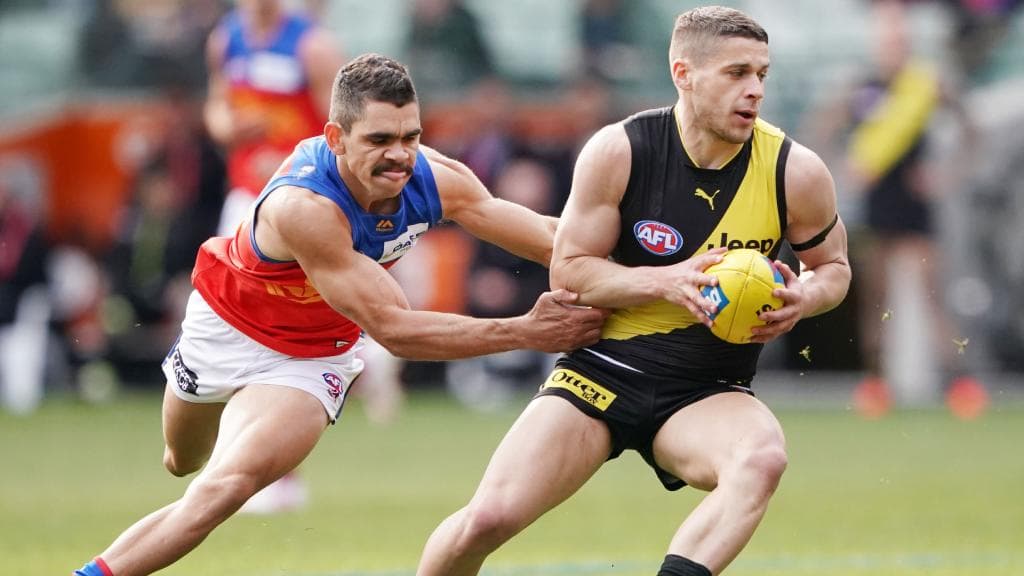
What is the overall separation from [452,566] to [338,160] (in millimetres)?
1683

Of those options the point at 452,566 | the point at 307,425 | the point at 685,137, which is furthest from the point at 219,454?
the point at 685,137

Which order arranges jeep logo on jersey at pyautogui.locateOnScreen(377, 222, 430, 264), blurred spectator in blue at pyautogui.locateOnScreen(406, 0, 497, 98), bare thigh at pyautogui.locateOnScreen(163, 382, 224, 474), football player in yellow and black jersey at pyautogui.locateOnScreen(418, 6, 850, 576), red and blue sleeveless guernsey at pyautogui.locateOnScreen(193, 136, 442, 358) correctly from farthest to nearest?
blurred spectator in blue at pyautogui.locateOnScreen(406, 0, 497, 98)
bare thigh at pyautogui.locateOnScreen(163, 382, 224, 474)
jeep logo on jersey at pyautogui.locateOnScreen(377, 222, 430, 264)
red and blue sleeveless guernsey at pyautogui.locateOnScreen(193, 136, 442, 358)
football player in yellow and black jersey at pyautogui.locateOnScreen(418, 6, 850, 576)

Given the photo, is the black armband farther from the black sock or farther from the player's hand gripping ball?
the black sock

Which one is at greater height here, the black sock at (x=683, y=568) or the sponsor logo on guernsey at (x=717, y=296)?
the sponsor logo on guernsey at (x=717, y=296)

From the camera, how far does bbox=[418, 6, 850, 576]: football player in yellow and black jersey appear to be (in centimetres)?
651

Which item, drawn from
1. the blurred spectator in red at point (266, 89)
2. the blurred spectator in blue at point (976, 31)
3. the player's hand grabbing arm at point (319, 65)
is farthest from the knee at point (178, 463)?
the blurred spectator in blue at point (976, 31)

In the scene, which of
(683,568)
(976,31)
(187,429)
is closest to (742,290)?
(683,568)

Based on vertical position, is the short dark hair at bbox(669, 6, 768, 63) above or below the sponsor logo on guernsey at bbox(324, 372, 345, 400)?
above

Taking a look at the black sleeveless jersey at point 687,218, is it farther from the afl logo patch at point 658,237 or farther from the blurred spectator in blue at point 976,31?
the blurred spectator in blue at point 976,31

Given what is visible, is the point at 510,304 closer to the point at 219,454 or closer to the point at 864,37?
the point at 864,37

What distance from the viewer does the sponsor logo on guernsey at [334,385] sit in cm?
738

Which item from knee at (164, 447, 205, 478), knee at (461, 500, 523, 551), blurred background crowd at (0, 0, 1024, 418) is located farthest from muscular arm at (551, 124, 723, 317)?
blurred background crowd at (0, 0, 1024, 418)

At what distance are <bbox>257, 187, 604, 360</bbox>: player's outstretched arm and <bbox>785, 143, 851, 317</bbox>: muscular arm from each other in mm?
824

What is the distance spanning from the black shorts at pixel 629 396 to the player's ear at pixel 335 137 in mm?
1248
